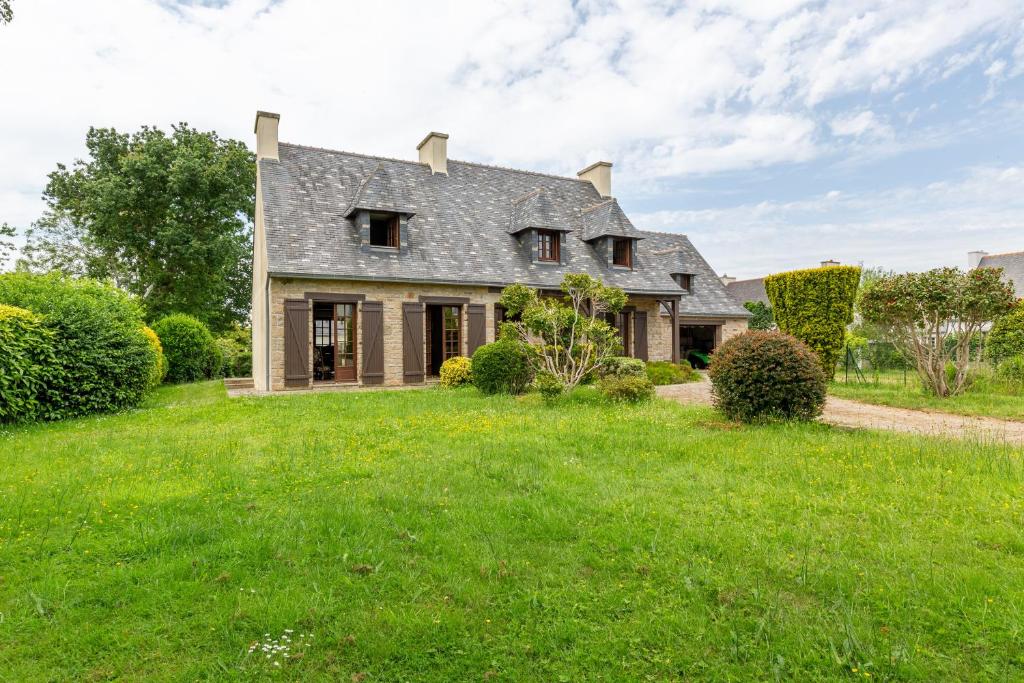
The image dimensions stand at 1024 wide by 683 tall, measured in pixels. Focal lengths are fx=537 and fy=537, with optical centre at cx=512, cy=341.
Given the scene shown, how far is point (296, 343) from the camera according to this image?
13445 millimetres

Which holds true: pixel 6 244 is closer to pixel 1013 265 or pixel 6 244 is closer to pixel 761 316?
pixel 761 316

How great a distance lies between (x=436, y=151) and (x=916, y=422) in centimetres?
1571

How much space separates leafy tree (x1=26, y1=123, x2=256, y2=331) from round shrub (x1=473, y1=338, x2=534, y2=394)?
52.3 feet

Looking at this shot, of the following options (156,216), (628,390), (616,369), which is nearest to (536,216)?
(616,369)

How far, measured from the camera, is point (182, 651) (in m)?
2.55

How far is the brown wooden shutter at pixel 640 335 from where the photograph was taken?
59.4 ft

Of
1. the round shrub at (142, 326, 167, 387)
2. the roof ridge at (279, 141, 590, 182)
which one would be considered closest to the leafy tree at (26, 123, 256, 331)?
the round shrub at (142, 326, 167, 387)

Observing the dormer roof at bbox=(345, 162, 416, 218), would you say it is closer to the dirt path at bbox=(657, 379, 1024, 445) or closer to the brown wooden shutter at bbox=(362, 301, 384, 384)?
the brown wooden shutter at bbox=(362, 301, 384, 384)

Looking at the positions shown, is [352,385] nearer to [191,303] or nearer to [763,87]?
[763,87]

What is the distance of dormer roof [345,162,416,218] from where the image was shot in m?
14.8

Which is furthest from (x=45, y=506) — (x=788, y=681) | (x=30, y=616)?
(x=788, y=681)

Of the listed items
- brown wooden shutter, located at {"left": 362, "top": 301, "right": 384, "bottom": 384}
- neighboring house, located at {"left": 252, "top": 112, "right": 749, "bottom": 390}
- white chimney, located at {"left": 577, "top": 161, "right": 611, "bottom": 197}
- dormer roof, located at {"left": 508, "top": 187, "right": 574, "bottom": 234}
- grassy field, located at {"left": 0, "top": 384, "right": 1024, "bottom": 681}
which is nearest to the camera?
grassy field, located at {"left": 0, "top": 384, "right": 1024, "bottom": 681}

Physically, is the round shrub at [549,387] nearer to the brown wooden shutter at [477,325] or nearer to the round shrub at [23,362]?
the brown wooden shutter at [477,325]

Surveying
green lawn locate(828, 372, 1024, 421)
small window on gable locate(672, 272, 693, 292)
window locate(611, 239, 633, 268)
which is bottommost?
green lawn locate(828, 372, 1024, 421)
